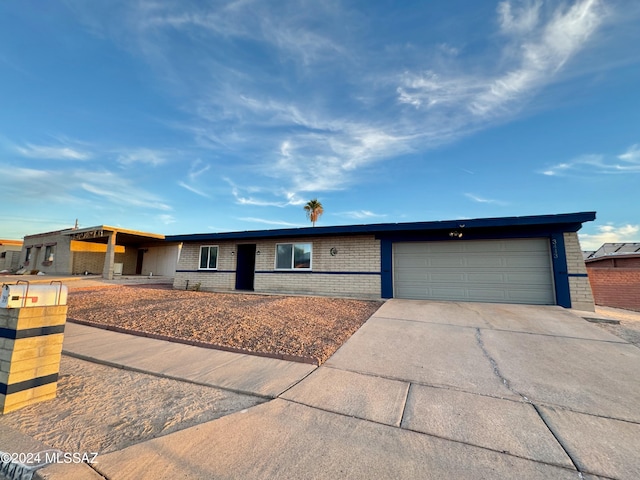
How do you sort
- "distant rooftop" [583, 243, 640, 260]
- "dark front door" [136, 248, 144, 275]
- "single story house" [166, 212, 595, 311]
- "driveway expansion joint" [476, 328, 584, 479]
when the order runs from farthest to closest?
A: "dark front door" [136, 248, 144, 275], "distant rooftop" [583, 243, 640, 260], "single story house" [166, 212, 595, 311], "driveway expansion joint" [476, 328, 584, 479]

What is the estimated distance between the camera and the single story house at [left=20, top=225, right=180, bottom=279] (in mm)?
22469

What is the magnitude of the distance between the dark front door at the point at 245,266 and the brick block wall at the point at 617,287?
16188mm

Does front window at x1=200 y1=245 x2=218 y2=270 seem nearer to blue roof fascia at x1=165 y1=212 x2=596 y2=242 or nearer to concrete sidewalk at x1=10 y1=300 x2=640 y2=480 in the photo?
blue roof fascia at x1=165 y1=212 x2=596 y2=242

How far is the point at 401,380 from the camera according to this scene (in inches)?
138

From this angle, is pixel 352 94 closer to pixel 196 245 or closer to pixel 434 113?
pixel 434 113

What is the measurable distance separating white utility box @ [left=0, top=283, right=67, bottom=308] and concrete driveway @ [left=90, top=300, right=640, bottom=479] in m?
2.03

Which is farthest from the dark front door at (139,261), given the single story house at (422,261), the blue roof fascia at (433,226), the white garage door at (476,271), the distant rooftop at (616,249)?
the distant rooftop at (616,249)

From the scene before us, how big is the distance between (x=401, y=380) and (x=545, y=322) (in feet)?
18.2

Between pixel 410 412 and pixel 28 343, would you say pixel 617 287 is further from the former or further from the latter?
pixel 28 343

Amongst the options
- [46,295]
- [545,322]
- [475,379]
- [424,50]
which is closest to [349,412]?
[475,379]

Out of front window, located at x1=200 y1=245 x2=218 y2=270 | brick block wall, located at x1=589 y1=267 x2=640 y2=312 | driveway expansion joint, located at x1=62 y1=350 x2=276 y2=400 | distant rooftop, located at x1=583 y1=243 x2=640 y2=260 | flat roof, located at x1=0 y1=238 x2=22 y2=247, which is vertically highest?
flat roof, located at x1=0 y1=238 x2=22 y2=247

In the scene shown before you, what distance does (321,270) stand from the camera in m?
12.2

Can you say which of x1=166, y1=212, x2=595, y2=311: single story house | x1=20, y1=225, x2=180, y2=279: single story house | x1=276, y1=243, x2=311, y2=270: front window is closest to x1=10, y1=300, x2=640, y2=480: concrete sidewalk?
x1=166, y1=212, x2=595, y2=311: single story house

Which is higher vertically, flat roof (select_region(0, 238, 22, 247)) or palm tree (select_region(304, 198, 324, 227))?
palm tree (select_region(304, 198, 324, 227))
